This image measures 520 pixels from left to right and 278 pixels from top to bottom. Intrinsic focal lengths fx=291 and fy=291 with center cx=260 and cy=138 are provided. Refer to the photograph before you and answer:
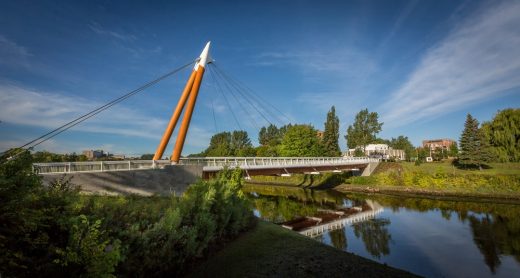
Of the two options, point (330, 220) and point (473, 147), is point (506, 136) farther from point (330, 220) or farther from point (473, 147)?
point (330, 220)

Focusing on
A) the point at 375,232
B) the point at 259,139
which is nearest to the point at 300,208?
the point at 375,232

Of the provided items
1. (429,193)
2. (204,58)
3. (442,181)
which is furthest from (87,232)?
(442,181)

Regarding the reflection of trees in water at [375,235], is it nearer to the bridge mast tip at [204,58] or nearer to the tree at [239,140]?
the bridge mast tip at [204,58]

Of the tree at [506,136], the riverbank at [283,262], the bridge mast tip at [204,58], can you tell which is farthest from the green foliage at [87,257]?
the tree at [506,136]

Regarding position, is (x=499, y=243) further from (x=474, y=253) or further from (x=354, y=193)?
(x=354, y=193)

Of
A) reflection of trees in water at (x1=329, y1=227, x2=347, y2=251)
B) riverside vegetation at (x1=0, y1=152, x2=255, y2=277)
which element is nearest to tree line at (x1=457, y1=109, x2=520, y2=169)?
reflection of trees in water at (x1=329, y1=227, x2=347, y2=251)

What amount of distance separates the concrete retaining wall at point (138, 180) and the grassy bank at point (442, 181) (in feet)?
134

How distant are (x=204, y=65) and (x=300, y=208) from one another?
24065 mm

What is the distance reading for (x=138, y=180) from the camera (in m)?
22.3

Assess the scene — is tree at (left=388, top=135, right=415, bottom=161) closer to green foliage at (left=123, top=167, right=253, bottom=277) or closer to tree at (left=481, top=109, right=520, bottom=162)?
tree at (left=481, top=109, right=520, bottom=162)

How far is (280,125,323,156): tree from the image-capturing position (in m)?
72.8

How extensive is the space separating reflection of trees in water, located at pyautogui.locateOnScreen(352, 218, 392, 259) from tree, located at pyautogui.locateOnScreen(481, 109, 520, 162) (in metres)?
43.6

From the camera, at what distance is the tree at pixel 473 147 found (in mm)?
52938

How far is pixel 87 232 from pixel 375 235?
24.4 metres
